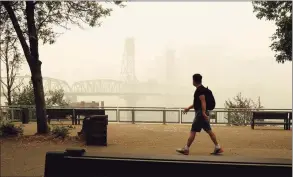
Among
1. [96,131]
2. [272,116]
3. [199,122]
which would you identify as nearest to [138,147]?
[96,131]

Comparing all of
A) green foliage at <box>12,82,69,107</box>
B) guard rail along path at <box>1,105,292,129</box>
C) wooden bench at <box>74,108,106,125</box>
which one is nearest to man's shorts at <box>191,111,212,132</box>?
wooden bench at <box>74,108,106,125</box>

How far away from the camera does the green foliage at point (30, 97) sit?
20.2 m

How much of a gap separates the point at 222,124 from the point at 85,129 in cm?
849

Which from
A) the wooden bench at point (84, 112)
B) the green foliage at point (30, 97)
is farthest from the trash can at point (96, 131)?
the green foliage at point (30, 97)

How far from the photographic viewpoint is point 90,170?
340cm

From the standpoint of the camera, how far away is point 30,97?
20.3 metres

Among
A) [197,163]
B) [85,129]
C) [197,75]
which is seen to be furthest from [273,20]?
[197,163]

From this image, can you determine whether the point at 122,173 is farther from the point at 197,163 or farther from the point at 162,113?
the point at 162,113

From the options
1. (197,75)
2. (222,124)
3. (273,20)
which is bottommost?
(222,124)

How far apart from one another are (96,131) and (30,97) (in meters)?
13.3

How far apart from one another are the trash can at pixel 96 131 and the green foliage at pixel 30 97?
1210 centimetres

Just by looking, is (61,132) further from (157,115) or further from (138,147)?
(157,115)

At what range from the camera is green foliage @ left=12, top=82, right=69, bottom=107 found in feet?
66.2

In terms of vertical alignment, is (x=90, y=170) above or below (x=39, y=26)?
below
